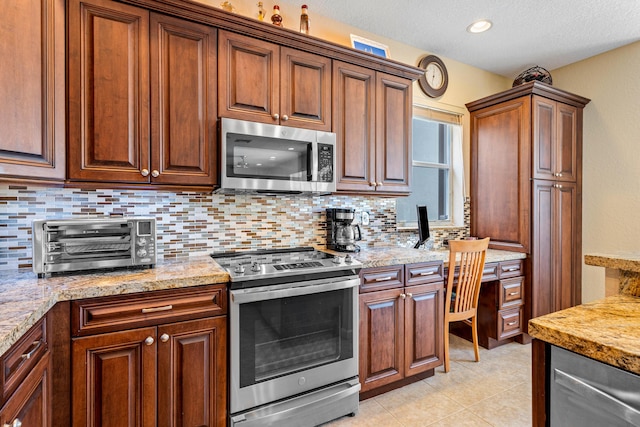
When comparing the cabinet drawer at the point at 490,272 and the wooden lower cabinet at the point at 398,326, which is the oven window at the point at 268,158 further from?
the cabinet drawer at the point at 490,272

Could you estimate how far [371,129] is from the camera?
8.10 feet

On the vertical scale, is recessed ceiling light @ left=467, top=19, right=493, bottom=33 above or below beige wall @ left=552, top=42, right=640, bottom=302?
above

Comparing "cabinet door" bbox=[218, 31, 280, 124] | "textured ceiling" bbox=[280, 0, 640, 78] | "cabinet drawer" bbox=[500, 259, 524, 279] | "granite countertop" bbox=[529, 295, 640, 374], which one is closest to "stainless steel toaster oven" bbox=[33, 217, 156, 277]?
"cabinet door" bbox=[218, 31, 280, 124]

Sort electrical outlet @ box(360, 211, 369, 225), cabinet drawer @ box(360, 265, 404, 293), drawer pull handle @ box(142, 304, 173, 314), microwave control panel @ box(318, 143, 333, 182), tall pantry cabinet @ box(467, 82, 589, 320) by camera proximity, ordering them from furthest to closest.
Result: 1. tall pantry cabinet @ box(467, 82, 589, 320)
2. electrical outlet @ box(360, 211, 369, 225)
3. microwave control panel @ box(318, 143, 333, 182)
4. cabinet drawer @ box(360, 265, 404, 293)
5. drawer pull handle @ box(142, 304, 173, 314)

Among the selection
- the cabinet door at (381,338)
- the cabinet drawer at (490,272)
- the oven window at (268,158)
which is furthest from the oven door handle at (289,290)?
the cabinet drawer at (490,272)

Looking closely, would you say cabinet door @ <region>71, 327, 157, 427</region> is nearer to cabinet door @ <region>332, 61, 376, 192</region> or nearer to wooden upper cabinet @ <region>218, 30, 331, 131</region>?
wooden upper cabinet @ <region>218, 30, 331, 131</region>

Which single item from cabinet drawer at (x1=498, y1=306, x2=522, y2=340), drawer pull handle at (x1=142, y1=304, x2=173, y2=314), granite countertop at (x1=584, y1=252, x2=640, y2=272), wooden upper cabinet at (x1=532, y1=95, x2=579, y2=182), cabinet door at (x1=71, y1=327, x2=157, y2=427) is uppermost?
wooden upper cabinet at (x1=532, y1=95, x2=579, y2=182)

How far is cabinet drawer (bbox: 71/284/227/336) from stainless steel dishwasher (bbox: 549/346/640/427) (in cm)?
137

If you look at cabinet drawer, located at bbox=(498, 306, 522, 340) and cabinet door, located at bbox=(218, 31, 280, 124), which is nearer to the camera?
cabinet door, located at bbox=(218, 31, 280, 124)

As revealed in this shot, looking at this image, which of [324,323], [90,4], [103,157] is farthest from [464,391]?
[90,4]

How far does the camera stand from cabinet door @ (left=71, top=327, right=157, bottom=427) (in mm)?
1394

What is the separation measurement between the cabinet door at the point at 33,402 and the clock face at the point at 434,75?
137 inches

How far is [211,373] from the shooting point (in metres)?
1.64

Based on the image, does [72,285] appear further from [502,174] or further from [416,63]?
[502,174]
